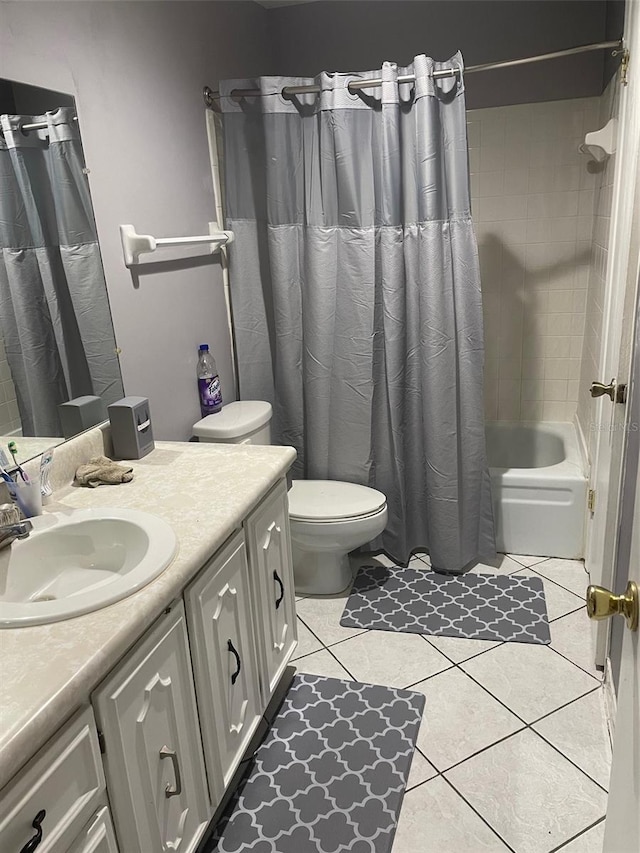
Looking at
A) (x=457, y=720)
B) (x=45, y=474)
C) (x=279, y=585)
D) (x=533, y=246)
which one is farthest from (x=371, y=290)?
(x=457, y=720)

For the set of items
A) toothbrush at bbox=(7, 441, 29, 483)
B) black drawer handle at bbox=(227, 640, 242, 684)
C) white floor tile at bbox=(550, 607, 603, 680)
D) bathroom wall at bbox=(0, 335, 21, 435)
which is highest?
bathroom wall at bbox=(0, 335, 21, 435)

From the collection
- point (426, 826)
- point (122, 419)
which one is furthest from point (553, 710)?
point (122, 419)

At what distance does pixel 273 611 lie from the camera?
1.99 m

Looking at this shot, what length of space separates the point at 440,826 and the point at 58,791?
3.50ft

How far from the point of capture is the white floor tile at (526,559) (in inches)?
114

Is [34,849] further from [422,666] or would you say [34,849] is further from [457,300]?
[457,300]

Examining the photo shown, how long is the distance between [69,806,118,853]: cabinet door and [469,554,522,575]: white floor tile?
1.95 m

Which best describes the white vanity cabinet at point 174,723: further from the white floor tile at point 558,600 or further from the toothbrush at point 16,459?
the white floor tile at point 558,600

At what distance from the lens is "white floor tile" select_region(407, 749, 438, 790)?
6.05 feet

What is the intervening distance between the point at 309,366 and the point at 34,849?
6.75 feet

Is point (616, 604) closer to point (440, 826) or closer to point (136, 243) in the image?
point (440, 826)

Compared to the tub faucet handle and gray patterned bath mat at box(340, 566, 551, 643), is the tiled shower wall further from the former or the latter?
the tub faucet handle

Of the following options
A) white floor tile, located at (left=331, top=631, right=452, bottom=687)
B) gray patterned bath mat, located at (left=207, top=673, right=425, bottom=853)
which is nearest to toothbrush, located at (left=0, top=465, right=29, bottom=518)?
gray patterned bath mat, located at (left=207, top=673, right=425, bottom=853)

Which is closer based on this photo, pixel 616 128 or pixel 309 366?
pixel 616 128
